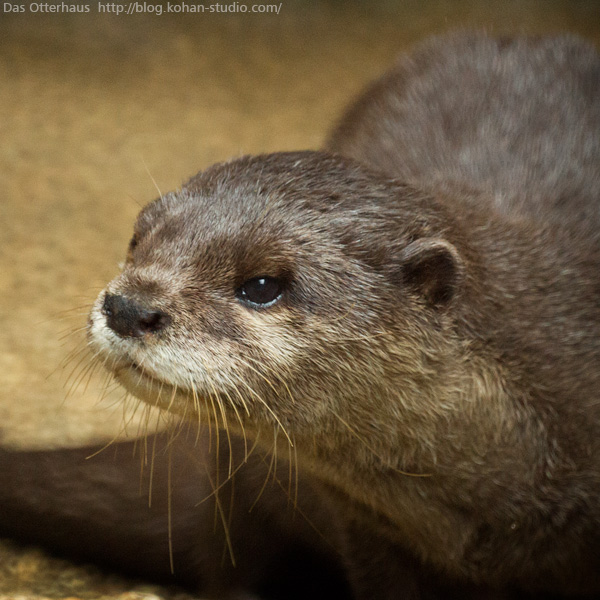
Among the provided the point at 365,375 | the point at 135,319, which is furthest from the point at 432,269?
the point at 135,319

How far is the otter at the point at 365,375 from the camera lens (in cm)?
189

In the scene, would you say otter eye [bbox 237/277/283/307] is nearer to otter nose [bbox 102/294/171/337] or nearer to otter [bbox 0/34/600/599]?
otter [bbox 0/34/600/599]

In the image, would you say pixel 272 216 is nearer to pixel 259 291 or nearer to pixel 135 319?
pixel 259 291

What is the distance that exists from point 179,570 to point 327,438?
3.05 feet

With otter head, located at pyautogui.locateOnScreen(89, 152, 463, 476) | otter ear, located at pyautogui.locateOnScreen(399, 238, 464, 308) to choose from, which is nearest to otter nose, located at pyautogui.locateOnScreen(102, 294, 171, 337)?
otter head, located at pyautogui.locateOnScreen(89, 152, 463, 476)

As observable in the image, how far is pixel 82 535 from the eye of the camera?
8.33ft

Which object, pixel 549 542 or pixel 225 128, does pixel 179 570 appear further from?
pixel 225 128

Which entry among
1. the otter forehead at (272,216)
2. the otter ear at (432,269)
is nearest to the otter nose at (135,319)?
the otter forehead at (272,216)

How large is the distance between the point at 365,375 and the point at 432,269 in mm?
267

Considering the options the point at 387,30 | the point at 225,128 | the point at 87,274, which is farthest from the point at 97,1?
the point at 87,274

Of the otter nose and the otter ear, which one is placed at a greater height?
the otter ear

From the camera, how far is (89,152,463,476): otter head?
1825mm

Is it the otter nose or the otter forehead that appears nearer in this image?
the otter nose

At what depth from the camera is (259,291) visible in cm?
193
